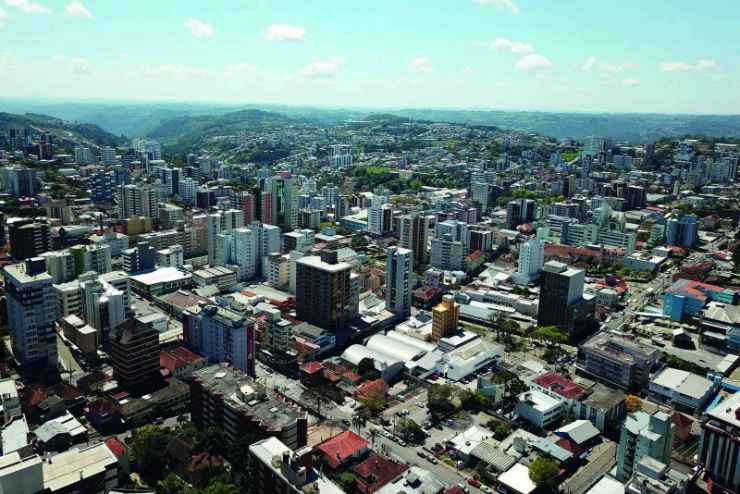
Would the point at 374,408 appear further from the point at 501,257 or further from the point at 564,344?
the point at 501,257

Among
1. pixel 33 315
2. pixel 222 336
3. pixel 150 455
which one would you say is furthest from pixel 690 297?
pixel 33 315

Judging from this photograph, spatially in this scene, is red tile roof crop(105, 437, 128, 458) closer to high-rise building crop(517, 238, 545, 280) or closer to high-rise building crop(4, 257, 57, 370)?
high-rise building crop(4, 257, 57, 370)

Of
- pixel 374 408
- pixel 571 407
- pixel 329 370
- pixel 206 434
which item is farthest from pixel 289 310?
pixel 571 407

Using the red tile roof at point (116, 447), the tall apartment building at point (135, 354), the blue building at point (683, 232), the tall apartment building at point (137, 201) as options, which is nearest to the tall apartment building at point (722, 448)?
the red tile roof at point (116, 447)

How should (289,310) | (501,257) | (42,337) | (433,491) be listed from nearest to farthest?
(433,491) → (42,337) → (289,310) → (501,257)

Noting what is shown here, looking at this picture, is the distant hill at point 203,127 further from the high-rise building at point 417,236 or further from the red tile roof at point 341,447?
the red tile roof at point 341,447

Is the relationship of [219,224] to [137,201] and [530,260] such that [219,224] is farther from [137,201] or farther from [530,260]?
[530,260]
